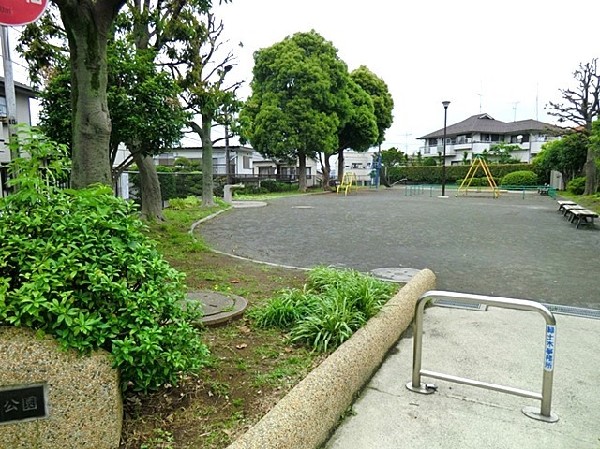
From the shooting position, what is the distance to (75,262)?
6.49 ft

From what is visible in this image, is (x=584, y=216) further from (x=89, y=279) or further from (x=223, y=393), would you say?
(x=89, y=279)

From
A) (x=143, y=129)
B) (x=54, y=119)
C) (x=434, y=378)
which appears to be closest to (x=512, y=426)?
(x=434, y=378)

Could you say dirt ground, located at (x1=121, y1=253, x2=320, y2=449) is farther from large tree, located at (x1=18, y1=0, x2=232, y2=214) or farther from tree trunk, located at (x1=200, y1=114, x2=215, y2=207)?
tree trunk, located at (x1=200, y1=114, x2=215, y2=207)

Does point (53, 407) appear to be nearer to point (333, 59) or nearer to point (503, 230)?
point (503, 230)

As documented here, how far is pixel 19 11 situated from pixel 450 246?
7.52 metres

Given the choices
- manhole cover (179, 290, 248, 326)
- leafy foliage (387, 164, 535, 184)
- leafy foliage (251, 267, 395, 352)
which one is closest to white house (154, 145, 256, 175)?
leafy foliage (387, 164, 535, 184)

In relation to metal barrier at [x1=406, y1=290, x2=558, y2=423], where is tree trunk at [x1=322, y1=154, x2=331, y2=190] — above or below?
above

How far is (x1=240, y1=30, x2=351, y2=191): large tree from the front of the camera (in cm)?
2520

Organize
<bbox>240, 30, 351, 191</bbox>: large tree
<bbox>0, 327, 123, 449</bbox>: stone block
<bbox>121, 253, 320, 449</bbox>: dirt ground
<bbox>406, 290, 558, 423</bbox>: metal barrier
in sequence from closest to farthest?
<bbox>0, 327, 123, 449</bbox>: stone block
<bbox>121, 253, 320, 449</bbox>: dirt ground
<bbox>406, 290, 558, 423</bbox>: metal barrier
<bbox>240, 30, 351, 191</bbox>: large tree

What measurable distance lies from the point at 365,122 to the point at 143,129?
24122 mm

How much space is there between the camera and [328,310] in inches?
143

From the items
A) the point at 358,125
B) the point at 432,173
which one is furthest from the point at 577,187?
the point at 432,173

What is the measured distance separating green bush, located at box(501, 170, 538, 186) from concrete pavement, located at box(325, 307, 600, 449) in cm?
2999

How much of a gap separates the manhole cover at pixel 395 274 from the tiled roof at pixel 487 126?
50.8 metres
